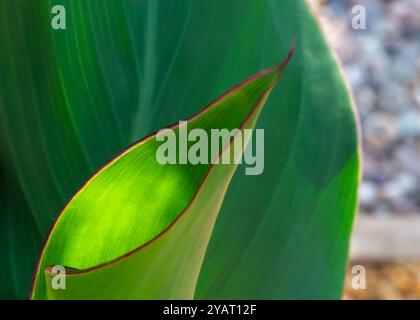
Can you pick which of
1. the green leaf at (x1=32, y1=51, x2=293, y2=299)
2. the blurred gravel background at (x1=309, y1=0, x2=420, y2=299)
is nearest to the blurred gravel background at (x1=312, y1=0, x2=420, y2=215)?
the blurred gravel background at (x1=309, y1=0, x2=420, y2=299)

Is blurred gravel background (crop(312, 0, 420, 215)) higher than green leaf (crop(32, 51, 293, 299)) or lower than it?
higher

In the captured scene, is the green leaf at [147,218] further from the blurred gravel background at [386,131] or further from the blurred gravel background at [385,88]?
the blurred gravel background at [385,88]

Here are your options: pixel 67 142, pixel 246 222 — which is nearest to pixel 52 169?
pixel 67 142

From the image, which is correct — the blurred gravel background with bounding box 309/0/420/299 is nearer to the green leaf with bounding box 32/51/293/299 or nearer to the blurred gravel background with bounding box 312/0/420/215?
the blurred gravel background with bounding box 312/0/420/215

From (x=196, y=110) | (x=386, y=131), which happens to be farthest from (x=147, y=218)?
(x=386, y=131)

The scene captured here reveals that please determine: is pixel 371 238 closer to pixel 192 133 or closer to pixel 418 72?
pixel 418 72
